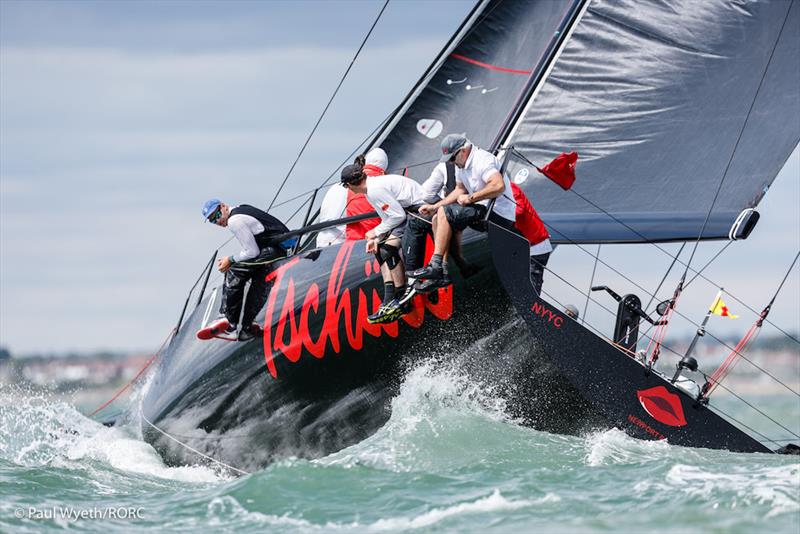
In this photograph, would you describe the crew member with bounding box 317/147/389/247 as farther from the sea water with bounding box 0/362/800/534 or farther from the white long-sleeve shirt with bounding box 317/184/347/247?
the sea water with bounding box 0/362/800/534

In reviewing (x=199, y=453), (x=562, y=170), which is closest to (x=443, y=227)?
(x=562, y=170)

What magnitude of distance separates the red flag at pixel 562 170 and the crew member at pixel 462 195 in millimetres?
1037

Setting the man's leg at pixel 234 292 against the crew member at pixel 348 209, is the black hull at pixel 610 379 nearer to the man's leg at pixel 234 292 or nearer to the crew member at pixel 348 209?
the crew member at pixel 348 209

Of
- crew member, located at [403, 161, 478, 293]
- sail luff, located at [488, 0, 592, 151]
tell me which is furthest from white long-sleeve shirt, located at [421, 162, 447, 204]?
sail luff, located at [488, 0, 592, 151]

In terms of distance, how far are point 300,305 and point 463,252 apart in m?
1.30

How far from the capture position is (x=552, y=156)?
802cm

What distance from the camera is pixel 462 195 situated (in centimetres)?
633

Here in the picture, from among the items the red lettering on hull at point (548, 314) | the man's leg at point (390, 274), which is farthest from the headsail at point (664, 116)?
the man's leg at point (390, 274)

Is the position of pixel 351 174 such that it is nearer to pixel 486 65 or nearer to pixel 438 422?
pixel 438 422

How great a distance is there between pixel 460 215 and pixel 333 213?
1488mm

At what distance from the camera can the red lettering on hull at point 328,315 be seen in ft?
22.2

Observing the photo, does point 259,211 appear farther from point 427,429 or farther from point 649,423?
point 649,423

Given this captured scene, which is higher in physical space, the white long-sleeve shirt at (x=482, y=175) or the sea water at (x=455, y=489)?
the white long-sleeve shirt at (x=482, y=175)

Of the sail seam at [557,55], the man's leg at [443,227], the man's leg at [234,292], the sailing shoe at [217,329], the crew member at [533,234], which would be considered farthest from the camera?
the sail seam at [557,55]
